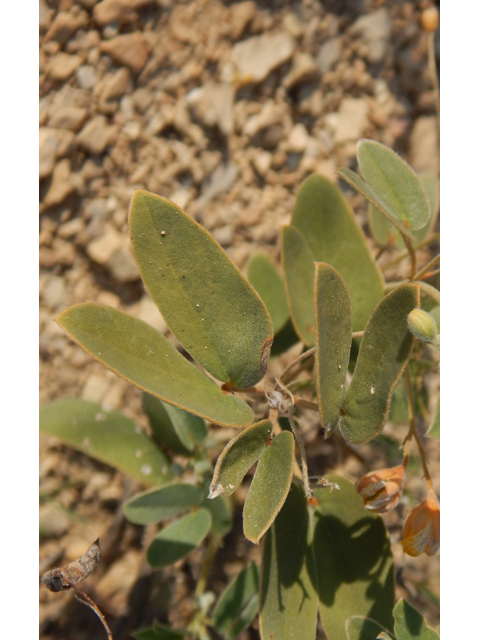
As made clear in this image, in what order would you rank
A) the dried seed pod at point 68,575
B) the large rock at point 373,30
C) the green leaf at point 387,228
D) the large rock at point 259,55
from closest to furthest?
the dried seed pod at point 68,575 < the green leaf at point 387,228 < the large rock at point 259,55 < the large rock at point 373,30

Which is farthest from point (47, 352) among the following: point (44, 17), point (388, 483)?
point (388, 483)

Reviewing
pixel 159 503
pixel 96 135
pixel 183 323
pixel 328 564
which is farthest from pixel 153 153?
pixel 328 564

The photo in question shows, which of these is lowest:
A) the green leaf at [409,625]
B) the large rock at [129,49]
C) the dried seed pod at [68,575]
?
the green leaf at [409,625]

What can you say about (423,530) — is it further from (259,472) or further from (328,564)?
(259,472)

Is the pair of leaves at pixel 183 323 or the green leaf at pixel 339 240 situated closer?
the pair of leaves at pixel 183 323

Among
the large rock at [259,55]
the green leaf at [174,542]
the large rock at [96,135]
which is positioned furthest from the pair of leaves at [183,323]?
the large rock at [259,55]

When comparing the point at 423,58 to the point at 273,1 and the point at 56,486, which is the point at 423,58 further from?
the point at 56,486

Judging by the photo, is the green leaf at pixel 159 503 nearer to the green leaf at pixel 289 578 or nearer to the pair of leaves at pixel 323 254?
the green leaf at pixel 289 578
